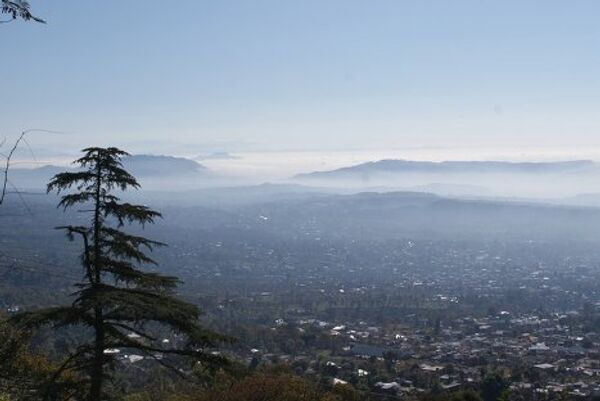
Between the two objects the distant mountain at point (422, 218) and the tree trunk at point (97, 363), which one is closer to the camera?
the tree trunk at point (97, 363)

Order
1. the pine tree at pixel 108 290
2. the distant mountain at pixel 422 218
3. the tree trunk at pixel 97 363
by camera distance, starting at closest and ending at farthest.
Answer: the pine tree at pixel 108 290, the tree trunk at pixel 97 363, the distant mountain at pixel 422 218

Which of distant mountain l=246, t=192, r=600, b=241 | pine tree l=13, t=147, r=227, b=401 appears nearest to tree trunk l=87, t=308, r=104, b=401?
pine tree l=13, t=147, r=227, b=401

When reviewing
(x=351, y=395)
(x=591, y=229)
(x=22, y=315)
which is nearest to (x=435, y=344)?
(x=351, y=395)

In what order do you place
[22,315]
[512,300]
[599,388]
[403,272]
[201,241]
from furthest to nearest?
[201,241] → [403,272] → [512,300] → [599,388] → [22,315]

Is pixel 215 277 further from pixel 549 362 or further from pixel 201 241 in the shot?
pixel 549 362

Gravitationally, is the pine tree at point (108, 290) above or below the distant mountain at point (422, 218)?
above

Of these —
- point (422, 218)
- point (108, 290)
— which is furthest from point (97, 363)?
point (422, 218)

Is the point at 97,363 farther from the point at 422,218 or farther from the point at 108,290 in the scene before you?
the point at 422,218

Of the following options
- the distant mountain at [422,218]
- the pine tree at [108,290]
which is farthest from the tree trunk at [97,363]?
the distant mountain at [422,218]

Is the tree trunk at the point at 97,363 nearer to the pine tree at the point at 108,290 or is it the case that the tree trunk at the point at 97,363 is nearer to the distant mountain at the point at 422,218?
the pine tree at the point at 108,290
